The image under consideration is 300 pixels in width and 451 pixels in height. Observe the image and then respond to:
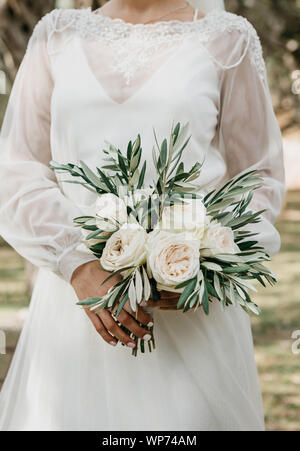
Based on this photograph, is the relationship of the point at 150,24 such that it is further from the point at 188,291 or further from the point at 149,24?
the point at 188,291

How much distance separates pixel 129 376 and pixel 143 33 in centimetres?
115

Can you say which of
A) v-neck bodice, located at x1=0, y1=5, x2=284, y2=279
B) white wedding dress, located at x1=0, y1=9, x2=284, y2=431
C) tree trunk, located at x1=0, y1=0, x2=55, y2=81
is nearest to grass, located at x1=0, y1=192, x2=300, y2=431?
tree trunk, located at x1=0, y1=0, x2=55, y2=81

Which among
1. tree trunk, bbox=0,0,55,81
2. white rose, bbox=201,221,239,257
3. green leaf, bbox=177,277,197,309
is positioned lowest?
tree trunk, bbox=0,0,55,81

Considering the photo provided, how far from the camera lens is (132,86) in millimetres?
2250

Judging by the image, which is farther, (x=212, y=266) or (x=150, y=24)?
(x=150, y=24)

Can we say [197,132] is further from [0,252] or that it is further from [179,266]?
[0,252]

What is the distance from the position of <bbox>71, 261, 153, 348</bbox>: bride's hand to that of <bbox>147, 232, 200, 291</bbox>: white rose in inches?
7.9

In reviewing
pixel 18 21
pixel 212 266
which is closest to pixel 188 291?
pixel 212 266

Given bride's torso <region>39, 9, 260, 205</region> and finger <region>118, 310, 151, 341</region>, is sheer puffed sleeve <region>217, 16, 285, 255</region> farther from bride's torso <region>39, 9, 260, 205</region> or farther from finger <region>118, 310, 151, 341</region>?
finger <region>118, 310, 151, 341</region>

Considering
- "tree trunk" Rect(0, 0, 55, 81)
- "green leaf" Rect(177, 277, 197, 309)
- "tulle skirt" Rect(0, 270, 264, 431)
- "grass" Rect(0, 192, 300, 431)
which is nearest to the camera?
"green leaf" Rect(177, 277, 197, 309)

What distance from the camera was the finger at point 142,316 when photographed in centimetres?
191

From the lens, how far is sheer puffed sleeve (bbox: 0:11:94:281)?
2.12 meters

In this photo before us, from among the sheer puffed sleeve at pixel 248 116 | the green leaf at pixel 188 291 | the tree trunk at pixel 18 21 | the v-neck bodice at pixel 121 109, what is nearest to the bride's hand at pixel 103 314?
the v-neck bodice at pixel 121 109

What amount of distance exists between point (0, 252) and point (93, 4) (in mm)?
7266
